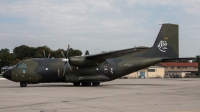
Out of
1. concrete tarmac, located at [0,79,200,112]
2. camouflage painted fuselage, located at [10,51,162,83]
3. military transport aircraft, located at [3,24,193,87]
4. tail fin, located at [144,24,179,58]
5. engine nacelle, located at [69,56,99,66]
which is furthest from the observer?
tail fin, located at [144,24,179,58]

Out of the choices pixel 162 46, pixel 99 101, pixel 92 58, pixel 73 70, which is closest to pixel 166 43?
pixel 162 46

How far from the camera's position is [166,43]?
35.4 m

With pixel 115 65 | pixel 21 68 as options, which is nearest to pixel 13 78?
pixel 21 68

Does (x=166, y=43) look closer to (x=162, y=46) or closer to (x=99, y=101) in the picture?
(x=162, y=46)

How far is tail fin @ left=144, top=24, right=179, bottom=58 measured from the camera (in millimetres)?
35125

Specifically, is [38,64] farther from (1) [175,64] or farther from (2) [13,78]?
(1) [175,64]

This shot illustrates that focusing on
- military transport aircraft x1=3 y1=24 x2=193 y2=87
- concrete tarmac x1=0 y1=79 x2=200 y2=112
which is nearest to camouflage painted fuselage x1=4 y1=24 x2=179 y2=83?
military transport aircraft x1=3 y1=24 x2=193 y2=87

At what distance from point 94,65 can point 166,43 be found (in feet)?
31.4

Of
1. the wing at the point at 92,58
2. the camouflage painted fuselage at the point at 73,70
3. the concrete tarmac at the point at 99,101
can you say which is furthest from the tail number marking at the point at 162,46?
the concrete tarmac at the point at 99,101

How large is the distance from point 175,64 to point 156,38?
98.8m

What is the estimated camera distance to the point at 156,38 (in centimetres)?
3566

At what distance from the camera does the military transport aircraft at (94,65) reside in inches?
1220

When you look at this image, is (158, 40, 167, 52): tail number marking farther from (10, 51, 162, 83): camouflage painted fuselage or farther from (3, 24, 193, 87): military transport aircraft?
(10, 51, 162, 83): camouflage painted fuselage

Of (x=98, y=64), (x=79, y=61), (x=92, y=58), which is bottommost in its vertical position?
(x=98, y=64)
